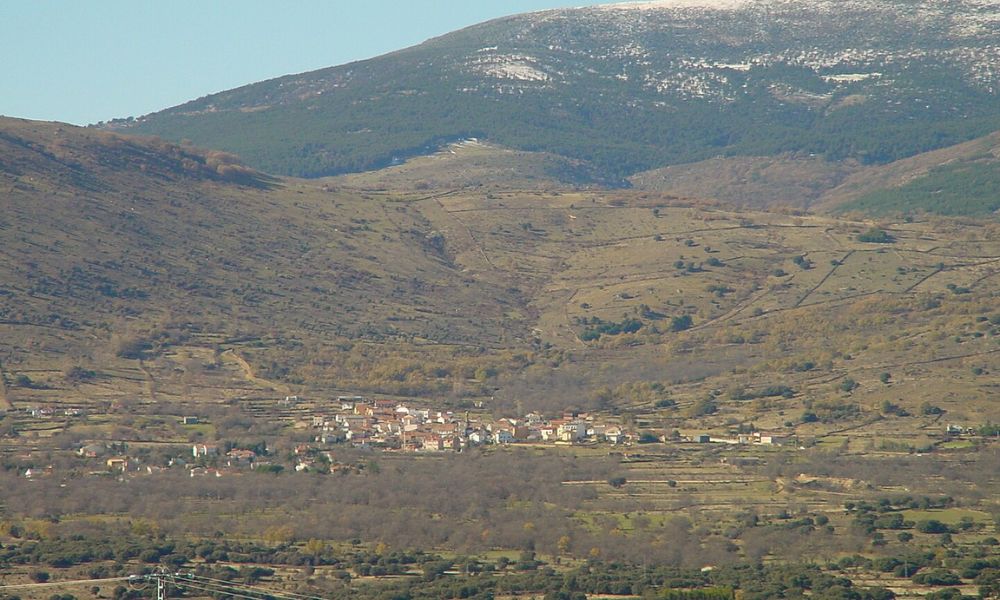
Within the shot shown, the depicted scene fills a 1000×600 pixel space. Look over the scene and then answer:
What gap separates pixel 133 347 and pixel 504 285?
96.5 feet

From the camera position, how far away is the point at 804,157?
6811 inches

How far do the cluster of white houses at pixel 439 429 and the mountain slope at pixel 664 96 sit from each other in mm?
87340

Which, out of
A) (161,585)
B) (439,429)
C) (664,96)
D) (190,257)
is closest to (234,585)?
(161,585)

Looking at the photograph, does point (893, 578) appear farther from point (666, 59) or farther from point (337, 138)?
point (666, 59)

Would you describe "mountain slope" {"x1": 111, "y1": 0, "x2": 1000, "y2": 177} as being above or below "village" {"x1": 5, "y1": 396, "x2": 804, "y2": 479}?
above

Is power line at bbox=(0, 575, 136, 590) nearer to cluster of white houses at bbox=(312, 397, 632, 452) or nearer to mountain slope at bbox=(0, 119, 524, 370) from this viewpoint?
cluster of white houses at bbox=(312, 397, 632, 452)

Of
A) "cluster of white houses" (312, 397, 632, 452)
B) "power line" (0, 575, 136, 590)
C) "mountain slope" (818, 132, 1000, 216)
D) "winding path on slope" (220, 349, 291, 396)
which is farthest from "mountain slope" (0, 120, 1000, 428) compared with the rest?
"power line" (0, 575, 136, 590)

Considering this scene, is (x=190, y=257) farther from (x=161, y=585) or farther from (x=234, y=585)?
(x=161, y=585)

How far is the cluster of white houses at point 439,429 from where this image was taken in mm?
76562

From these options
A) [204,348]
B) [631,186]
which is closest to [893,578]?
[204,348]

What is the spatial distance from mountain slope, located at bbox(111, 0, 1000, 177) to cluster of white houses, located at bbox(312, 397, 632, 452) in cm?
8734

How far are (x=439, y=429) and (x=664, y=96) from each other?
11746cm

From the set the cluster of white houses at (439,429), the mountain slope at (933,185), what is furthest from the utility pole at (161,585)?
the mountain slope at (933,185)

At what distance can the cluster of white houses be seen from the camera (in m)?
76.6
